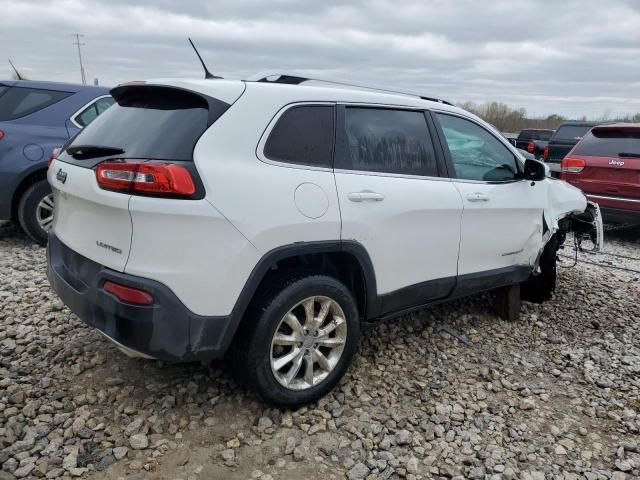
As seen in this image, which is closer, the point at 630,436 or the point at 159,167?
the point at 159,167

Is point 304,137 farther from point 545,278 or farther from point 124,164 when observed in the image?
point 545,278

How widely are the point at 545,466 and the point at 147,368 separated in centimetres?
234

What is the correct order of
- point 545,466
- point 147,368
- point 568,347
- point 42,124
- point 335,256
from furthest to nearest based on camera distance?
point 42,124 < point 568,347 < point 147,368 < point 335,256 < point 545,466

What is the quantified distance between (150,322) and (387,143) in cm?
174

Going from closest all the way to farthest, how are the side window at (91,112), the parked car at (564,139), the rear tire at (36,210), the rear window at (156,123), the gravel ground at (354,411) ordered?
1. the rear window at (156,123)
2. the gravel ground at (354,411)
3. the rear tire at (36,210)
4. the side window at (91,112)
5. the parked car at (564,139)

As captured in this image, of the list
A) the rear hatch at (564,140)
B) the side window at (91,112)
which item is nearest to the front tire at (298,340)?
the side window at (91,112)

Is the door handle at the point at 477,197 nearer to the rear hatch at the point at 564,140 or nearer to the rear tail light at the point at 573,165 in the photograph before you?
the rear tail light at the point at 573,165

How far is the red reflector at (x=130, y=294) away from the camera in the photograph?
7.87ft

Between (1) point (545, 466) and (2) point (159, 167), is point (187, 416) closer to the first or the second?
(2) point (159, 167)

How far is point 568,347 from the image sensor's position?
412 centimetres

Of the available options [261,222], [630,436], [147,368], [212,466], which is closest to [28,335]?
[147,368]

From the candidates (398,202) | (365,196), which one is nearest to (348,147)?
(365,196)

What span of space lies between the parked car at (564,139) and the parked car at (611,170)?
5306mm

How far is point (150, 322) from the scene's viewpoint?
95.0 inches
